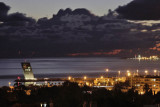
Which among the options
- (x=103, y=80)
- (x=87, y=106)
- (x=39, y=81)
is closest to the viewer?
(x=87, y=106)

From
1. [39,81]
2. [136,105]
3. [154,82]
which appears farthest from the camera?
[39,81]

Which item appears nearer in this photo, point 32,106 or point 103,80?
point 32,106

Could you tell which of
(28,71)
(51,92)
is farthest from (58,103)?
(28,71)

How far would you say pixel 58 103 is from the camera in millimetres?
21578

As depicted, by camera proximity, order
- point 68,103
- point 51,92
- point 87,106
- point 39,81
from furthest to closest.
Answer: point 39,81
point 51,92
point 68,103
point 87,106

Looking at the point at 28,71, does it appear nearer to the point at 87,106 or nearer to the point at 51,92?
the point at 51,92

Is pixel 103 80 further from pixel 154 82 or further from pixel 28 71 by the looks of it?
pixel 28 71

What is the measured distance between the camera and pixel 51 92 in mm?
30719

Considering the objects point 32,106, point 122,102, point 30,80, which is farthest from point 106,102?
point 30,80

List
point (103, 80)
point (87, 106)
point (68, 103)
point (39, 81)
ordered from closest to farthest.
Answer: point (87, 106)
point (68, 103)
point (103, 80)
point (39, 81)

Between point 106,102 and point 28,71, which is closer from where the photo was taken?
point 106,102

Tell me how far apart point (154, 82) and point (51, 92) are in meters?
22.3

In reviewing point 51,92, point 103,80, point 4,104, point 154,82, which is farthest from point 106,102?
point 103,80

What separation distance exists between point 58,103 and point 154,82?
1181 inches
